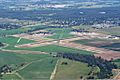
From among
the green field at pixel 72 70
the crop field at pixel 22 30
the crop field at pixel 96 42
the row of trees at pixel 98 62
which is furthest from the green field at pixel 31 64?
the crop field at pixel 22 30

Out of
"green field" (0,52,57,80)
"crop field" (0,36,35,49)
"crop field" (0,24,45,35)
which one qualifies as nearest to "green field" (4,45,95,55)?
"crop field" (0,36,35,49)

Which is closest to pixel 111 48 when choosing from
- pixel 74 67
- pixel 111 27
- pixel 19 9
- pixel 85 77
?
pixel 74 67

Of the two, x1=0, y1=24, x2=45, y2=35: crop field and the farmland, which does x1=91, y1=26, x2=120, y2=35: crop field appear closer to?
the farmland

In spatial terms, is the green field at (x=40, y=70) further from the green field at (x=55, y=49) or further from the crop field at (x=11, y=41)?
the crop field at (x=11, y=41)

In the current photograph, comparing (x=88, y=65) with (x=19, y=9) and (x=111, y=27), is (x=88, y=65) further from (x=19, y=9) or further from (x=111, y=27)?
(x=19, y=9)

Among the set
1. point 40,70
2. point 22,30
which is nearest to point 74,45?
point 40,70

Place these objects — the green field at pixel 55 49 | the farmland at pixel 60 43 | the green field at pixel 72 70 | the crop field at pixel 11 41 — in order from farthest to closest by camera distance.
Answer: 1. the crop field at pixel 11 41
2. the green field at pixel 55 49
3. the farmland at pixel 60 43
4. the green field at pixel 72 70
